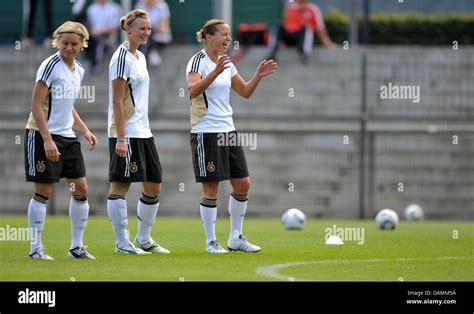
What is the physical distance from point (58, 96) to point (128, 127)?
0.93 metres

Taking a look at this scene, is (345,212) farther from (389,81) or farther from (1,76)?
(1,76)

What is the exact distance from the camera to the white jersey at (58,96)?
38.5ft

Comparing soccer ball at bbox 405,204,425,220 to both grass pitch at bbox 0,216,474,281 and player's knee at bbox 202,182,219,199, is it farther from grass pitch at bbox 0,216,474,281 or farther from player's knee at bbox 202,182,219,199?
player's knee at bbox 202,182,219,199

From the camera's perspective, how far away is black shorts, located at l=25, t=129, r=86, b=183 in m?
11.6

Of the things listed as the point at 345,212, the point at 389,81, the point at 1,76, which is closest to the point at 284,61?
the point at 389,81

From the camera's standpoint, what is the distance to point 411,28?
1086 inches

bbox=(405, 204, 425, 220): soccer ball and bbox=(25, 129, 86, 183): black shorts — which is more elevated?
bbox=(25, 129, 86, 183): black shorts

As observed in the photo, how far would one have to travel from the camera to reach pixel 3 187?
23.8 metres

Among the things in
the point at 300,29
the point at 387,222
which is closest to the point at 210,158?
the point at 387,222

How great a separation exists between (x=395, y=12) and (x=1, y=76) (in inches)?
350

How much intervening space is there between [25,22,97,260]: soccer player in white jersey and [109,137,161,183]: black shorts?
48 centimetres
